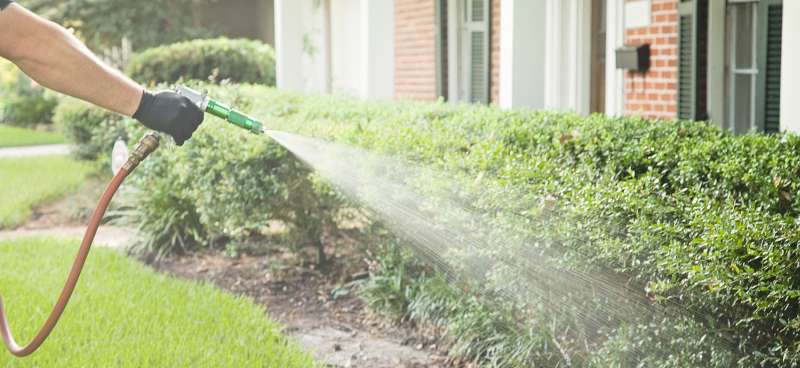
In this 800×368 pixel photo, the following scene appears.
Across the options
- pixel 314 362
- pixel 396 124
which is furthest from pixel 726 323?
pixel 396 124

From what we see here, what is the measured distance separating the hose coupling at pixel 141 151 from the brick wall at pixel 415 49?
849cm

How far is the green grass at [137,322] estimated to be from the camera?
209 inches

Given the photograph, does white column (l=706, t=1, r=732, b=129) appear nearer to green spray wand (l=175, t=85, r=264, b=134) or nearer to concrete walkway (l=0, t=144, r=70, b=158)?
green spray wand (l=175, t=85, r=264, b=134)

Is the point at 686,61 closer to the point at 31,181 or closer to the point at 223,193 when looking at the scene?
the point at 223,193

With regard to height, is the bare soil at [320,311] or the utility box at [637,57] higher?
the utility box at [637,57]

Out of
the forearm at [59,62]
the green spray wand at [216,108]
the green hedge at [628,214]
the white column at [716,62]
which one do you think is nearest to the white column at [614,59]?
the white column at [716,62]

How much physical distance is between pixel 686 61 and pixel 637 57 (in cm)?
50

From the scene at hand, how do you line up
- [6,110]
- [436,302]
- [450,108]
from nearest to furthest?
[436,302] → [450,108] → [6,110]

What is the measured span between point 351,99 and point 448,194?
466cm

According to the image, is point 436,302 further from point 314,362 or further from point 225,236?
point 225,236

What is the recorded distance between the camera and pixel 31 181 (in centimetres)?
1443

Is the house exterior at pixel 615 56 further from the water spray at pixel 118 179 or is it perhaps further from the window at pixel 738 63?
the water spray at pixel 118 179

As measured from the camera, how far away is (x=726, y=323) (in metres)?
3.65

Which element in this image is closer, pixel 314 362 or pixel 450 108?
pixel 314 362
